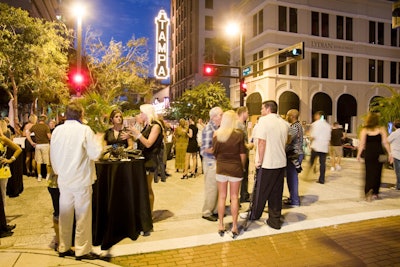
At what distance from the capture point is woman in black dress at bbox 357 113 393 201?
7535mm

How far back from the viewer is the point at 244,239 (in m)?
5.18

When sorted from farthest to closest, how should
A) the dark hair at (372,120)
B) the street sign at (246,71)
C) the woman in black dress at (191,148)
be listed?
the street sign at (246,71)
the woman in black dress at (191,148)
the dark hair at (372,120)

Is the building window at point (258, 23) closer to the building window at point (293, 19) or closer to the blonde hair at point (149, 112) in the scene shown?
the building window at point (293, 19)

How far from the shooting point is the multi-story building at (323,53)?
2731 centimetres

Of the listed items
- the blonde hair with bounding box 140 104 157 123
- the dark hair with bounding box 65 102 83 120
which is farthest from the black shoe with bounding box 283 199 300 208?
the dark hair with bounding box 65 102 83 120

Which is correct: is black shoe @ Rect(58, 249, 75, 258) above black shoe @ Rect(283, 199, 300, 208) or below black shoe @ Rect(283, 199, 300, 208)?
below

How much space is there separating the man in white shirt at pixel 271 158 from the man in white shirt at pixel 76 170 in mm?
2670

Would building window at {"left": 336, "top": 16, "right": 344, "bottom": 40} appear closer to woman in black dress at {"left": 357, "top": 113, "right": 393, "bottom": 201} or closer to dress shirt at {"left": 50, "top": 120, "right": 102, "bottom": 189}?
woman in black dress at {"left": 357, "top": 113, "right": 393, "bottom": 201}

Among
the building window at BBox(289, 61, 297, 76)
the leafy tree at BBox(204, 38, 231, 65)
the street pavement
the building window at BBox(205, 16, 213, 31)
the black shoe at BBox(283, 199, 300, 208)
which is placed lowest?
the street pavement

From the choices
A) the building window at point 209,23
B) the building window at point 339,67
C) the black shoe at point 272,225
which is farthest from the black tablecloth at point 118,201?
the building window at point 209,23

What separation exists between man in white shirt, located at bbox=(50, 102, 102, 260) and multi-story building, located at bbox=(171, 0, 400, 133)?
23.8m

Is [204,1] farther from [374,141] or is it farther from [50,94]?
[374,141]

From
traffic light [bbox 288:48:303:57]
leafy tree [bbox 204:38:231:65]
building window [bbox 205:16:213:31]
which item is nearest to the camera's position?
traffic light [bbox 288:48:303:57]

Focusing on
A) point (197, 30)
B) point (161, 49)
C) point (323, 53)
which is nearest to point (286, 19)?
point (323, 53)
